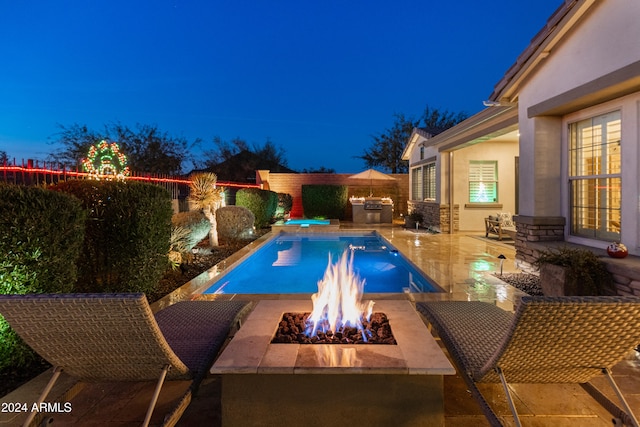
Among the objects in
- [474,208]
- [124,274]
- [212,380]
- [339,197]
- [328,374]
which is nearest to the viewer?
[328,374]

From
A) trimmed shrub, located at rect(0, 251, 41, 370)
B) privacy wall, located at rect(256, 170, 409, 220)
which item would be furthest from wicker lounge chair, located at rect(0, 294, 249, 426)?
privacy wall, located at rect(256, 170, 409, 220)

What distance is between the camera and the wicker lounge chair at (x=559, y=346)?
2061 millimetres

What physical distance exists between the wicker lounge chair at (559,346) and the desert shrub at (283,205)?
15994 millimetres

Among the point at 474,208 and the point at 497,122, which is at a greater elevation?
the point at 497,122

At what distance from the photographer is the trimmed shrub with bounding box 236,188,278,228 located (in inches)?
592

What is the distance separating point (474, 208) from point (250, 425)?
1250 cm

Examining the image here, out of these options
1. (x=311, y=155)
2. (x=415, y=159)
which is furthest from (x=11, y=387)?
(x=311, y=155)

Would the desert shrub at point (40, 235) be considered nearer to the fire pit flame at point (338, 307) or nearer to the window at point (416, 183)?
the fire pit flame at point (338, 307)

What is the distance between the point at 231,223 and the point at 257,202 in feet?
11.1

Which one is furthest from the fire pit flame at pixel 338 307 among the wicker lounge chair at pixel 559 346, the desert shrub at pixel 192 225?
the desert shrub at pixel 192 225

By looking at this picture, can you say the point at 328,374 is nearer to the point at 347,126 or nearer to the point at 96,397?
the point at 96,397

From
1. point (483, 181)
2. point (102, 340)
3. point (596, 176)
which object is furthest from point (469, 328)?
point (483, 181)

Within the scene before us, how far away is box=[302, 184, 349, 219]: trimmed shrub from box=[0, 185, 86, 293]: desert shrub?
16.5m

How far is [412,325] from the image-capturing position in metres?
3.11
